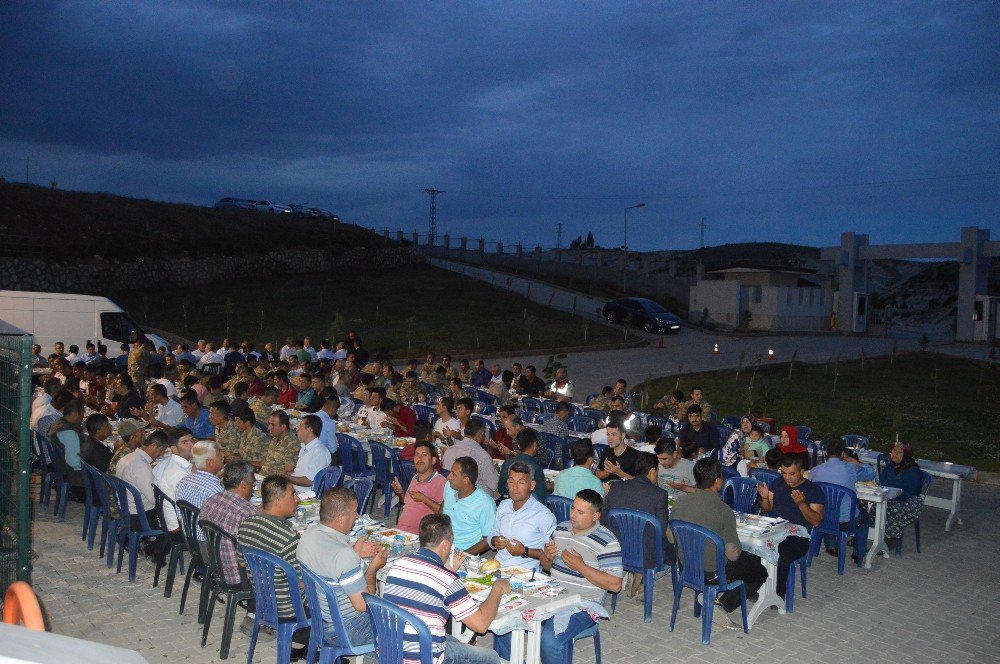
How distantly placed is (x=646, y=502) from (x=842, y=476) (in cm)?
295

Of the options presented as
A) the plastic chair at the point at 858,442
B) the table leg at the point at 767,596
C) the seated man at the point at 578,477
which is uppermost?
the seated man at the point at 578,477

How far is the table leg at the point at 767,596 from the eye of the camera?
7047 millimetres

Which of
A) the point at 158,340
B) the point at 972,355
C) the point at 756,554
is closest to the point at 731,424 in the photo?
the point at 756,554

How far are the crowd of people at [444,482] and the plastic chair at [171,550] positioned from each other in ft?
0.28

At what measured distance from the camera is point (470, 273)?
169ft

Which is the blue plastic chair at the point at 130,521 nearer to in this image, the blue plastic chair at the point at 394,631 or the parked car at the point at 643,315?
the blue plastic chair at the point at 394,631

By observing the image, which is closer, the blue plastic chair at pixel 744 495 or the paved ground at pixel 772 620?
the paved ground at pixel 772 620

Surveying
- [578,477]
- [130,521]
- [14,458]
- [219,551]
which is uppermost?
[14,458]

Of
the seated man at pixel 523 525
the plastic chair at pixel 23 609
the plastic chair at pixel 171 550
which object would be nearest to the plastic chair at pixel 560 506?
the seated man at pixel 523 525

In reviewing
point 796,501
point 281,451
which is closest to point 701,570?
point 796,501

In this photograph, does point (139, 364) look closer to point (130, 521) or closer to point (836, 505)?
point (130, 521)

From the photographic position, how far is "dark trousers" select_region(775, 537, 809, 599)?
24.3ft

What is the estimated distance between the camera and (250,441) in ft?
32.6

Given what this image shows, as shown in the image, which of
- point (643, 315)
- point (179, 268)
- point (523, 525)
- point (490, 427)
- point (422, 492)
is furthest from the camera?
point (179, 268)
